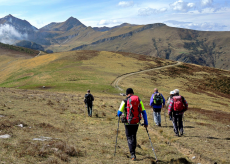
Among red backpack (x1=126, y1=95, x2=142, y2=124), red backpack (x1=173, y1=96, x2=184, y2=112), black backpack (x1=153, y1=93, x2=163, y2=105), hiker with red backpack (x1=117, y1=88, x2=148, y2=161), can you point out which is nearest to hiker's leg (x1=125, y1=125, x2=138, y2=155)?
hiker with red backpack (x1=117, y1=88, x2=148, y2=161)

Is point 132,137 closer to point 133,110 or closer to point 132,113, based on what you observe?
point 132,113

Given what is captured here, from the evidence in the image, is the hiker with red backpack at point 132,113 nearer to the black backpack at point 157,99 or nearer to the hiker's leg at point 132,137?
the hiker's leg at point 132,137

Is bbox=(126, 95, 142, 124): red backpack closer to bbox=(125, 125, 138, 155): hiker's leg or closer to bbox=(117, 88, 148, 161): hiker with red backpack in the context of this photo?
bbox=(117, 88, 148, 161): hiker with red backpack

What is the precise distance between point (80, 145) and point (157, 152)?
4.16 meters

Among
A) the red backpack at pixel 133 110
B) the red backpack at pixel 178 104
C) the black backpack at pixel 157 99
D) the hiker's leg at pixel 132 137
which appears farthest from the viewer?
the black backpack at pixel 157 99

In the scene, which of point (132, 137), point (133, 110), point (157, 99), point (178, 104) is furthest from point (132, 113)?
point (157, 99)

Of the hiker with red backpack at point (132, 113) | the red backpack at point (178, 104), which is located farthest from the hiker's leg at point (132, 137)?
the red backpack at point (178, 104)

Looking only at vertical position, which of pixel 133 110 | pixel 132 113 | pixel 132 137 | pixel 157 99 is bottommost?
pixel 132 137

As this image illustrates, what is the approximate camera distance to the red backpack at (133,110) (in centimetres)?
869

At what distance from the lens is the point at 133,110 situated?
8.73 m

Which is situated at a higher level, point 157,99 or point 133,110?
point 133,110

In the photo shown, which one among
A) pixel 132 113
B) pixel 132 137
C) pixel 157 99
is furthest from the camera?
pixel 157 99

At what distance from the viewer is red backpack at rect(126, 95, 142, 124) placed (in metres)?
8.69

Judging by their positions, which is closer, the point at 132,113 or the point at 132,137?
the point at 132,113
